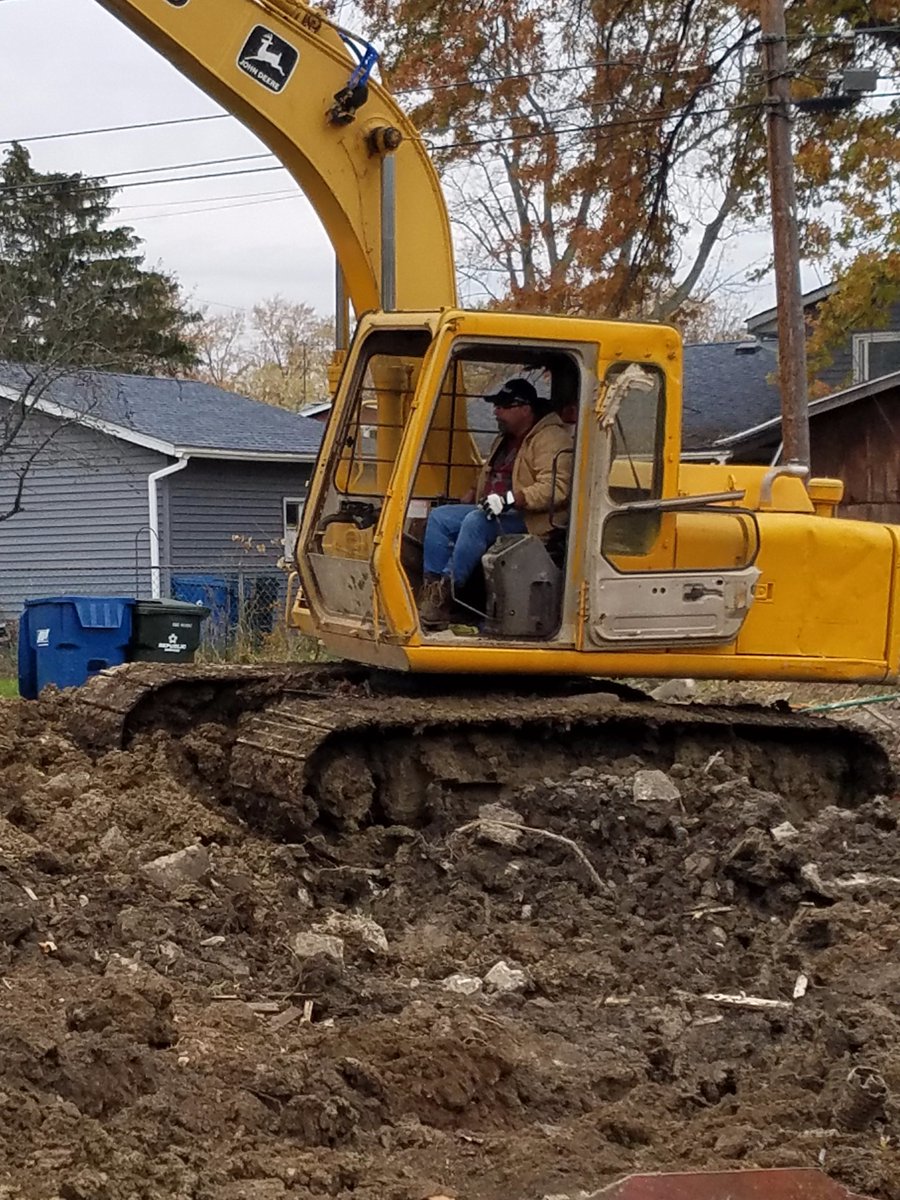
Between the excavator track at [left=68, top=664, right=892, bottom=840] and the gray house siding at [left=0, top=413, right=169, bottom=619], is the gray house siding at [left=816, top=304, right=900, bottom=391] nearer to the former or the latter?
the gray house siding at [left=0, top=413, right=169, bottom=619]

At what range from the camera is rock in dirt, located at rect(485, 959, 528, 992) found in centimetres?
583

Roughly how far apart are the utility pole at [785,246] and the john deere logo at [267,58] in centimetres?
774

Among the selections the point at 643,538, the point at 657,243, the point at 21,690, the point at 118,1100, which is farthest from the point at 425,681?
the point at 657,243

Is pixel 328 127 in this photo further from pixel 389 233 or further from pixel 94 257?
pixel 94 257

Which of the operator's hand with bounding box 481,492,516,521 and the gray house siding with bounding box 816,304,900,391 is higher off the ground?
the gray house siding with bounding box 816,304,900,391

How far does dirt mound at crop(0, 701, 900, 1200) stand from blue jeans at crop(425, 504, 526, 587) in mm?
1071

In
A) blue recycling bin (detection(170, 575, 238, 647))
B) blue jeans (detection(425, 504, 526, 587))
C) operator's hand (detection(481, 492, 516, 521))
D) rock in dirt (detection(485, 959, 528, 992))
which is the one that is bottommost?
rock in dirt (detection(485, 959, 528, 992))

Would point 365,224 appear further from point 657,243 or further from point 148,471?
point 148,471

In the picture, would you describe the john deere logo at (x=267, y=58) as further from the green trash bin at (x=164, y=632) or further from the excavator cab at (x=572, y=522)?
the green trash bin at (x=164, y=632)

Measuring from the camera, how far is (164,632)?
13.9 m

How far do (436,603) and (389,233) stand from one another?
204 centimetres

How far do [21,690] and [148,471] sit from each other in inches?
409

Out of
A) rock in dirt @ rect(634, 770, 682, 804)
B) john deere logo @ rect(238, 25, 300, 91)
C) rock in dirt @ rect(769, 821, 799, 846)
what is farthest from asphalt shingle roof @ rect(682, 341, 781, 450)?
rock in dirt @ rect(769, 821, 799, 846)

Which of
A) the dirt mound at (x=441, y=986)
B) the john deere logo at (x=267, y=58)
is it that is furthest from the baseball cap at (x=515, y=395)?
the john deere logo at (x=267, y=58)
